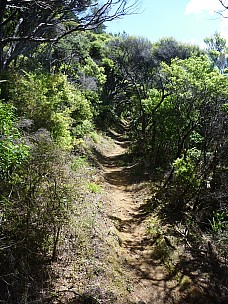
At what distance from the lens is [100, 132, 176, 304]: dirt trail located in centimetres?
585

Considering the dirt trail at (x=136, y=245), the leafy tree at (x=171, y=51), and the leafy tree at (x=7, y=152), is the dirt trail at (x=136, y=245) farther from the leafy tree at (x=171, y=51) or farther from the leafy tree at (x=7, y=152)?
the leafy tree at (x=171, y=51)

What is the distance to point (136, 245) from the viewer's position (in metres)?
7.64

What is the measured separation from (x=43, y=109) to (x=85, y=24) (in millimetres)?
3122

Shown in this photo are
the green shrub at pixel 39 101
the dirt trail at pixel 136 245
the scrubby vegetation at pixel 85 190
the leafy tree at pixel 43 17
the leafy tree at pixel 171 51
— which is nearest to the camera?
the scrubby vegetation at pixel 85 190

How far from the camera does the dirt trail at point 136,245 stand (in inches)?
230

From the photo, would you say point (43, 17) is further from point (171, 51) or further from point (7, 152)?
point (171, 51)

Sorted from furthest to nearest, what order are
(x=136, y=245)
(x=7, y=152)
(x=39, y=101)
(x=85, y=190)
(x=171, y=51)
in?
(x=171, y=51) < (x=39, y=101) < (x=85, y=190) < (x=136, y=245) < (x=7, y=152)

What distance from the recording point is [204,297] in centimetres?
575

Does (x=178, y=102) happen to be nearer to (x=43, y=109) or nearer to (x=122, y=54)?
(x=43, y=109)

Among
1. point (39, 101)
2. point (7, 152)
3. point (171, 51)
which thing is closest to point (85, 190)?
point (39, 101)

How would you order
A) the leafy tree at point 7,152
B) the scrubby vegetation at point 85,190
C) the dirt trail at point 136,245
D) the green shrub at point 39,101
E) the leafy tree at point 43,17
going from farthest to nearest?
1. the green shrub at point 39,101
2. the leafy tree at point 43,17
3. the dirt trail at point 136,245
4. the scrubby vegetation at point 85,190
5. the leafy tree at point 7,152

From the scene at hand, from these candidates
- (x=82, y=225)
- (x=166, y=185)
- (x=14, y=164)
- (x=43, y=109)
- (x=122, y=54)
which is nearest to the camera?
(x=14, y=164)

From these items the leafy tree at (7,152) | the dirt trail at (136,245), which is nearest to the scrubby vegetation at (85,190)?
the leafy tree at (7,152)

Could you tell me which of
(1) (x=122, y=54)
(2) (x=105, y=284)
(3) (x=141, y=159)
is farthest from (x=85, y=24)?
(1) (x=122, y=54)
